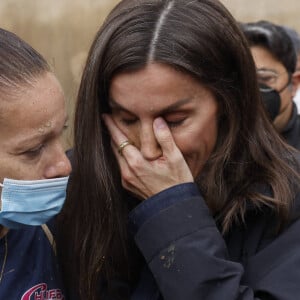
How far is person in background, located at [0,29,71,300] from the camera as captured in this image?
6.23 feet

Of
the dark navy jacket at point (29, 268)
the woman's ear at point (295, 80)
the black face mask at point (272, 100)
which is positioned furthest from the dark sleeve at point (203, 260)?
the woman's ear at point (295, 80)

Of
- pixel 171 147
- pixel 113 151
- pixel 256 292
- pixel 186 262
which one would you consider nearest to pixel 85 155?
pixel 113 151

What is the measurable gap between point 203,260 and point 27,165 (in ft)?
1.88

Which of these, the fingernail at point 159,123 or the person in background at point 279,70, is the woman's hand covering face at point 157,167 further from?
the person in background at point 279,70

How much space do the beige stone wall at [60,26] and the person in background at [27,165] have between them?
111 inches

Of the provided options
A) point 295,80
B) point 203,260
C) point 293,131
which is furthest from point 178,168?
point 295,80

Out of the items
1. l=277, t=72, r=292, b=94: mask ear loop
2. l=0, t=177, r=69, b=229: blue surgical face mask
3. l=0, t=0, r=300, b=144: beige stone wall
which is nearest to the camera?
l=0, t=177, r=69, b=229: blue surgical face mask

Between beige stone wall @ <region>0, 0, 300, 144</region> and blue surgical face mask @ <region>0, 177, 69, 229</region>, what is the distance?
280 cm

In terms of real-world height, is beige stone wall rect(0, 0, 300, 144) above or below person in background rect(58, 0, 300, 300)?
below

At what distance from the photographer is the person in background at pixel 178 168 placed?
189 centimetres

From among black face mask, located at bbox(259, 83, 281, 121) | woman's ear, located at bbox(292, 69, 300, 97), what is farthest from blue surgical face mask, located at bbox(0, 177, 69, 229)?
woman's ear, located at bbox(292, 69, 300, 97)

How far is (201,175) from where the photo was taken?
Result: 2131 millimetres

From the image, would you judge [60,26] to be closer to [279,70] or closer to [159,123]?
[279,70]

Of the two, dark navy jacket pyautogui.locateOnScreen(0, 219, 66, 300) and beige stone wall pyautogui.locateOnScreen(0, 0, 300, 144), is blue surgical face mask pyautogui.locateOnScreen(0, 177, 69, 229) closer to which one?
dark navy jacket pyautogui.locateOnScreen(0, 219, 66, 300)
